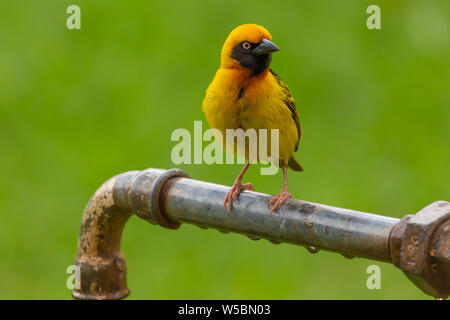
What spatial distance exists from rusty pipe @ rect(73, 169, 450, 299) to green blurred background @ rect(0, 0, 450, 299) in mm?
2453

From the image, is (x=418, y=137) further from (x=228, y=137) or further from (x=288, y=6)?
(x=228, y=137)

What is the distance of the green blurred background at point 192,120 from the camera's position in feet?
20.7

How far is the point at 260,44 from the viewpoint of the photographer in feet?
13.0

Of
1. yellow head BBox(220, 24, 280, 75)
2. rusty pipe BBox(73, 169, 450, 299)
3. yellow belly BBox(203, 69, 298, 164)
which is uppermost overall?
yellow head BBox(220, 24, 280, 75)

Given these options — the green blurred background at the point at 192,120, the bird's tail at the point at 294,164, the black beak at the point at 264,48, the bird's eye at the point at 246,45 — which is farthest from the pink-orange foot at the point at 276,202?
the green blurred background at the point at 192,120

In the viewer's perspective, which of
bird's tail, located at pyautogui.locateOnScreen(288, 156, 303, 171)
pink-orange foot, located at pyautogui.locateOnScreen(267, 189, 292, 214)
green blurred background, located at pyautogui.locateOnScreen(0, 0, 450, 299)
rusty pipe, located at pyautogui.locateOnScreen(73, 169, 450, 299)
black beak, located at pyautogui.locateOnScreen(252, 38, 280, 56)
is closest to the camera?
rusty pipe, located at pyautogui.locateOnScreen(73, 169, 450, 299)

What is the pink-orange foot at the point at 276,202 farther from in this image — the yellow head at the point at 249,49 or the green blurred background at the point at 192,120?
the green blurred background at the point at 192,120

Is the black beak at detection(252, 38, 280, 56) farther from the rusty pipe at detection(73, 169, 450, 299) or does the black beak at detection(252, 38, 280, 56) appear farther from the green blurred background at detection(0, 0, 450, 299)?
the green blurred background at detection(0, 0, 450, 299)

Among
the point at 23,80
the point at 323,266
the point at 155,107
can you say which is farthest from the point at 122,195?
the point at 23,80

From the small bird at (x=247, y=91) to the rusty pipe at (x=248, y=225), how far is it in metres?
0.60

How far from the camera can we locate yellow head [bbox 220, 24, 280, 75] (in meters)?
3.96

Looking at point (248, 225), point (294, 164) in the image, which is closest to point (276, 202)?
point (248, 225)

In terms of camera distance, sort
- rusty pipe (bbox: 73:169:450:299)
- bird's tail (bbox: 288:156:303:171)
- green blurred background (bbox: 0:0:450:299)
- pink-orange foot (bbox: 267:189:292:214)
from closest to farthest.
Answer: rusty pipe (bbox: 73:169:450:299)
pink-orange foot (bbox: 267:189:292:214)
bird's tail (bbox: 288:156:303:171)
green blurred background (bbox: 0:0:450:299)

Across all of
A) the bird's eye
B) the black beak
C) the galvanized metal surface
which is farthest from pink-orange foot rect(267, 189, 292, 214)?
the bird's eye
